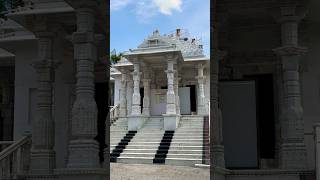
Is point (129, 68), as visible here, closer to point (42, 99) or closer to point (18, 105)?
point (42, 99)

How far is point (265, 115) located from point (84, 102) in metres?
3.56

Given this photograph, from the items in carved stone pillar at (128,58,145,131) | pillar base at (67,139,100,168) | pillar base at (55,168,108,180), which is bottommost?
pillar base at (55,168,108,180)

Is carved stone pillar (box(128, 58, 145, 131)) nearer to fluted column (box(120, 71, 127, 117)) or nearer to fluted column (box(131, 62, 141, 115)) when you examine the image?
fluted column (box(131, 62, 141, 115))

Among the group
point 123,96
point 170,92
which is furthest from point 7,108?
point 170,92

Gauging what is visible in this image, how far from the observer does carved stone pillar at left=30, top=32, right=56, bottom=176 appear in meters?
6.73

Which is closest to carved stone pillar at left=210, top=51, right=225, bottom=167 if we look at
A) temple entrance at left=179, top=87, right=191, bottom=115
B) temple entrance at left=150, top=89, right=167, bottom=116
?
temple entrance at left=179, top=87, right=191, bottom=115

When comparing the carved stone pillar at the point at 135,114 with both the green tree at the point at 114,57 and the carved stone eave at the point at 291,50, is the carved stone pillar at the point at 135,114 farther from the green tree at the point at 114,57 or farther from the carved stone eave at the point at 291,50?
the carved stone eave at the point at 291,50

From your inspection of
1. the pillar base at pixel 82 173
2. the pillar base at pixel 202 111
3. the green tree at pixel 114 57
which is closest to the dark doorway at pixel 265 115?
the pillar base at pixel 202 111

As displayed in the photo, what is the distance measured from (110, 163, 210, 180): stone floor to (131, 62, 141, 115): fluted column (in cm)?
64

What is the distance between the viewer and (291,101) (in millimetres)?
6820

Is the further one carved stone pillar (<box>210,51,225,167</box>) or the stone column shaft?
carved stone pillar (<box>210,51,225,167</box>)

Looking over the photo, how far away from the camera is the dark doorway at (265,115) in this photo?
26.0 ft

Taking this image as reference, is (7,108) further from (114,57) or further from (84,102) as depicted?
(114,57)

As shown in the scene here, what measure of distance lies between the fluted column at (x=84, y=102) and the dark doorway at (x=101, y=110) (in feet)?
0.18
